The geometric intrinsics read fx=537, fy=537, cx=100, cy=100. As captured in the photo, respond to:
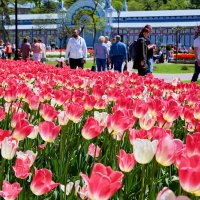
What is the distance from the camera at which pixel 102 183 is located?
3.67 ft

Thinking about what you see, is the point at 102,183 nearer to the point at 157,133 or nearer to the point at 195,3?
the point at 157,133

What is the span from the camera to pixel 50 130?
2000 millimetres

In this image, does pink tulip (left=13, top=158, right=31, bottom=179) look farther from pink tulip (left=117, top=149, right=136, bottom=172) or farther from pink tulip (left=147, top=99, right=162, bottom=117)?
pink tulip (left=147, top=99, right=162, bottom=117)

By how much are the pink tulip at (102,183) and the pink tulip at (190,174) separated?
141 mm

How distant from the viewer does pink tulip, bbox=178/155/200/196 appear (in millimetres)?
1158

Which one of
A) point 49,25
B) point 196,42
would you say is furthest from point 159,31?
point 196,42

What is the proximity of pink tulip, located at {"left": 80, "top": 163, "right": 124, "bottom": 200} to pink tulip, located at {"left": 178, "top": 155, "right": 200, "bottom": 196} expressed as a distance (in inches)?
5.5

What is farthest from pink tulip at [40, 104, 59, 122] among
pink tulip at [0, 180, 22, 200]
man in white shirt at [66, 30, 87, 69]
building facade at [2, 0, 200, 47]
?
building facade at [2, 0, 200, 47]

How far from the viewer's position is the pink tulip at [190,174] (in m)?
1.16

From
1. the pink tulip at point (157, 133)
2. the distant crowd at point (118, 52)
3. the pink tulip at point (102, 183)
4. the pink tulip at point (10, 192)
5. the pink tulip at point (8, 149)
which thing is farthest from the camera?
the distant crowd at point (118, 52)

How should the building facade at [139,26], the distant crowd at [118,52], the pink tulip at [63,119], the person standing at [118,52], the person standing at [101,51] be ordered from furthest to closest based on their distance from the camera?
the building facade at [139,26]
the person standing at [101,51]
the person standing at [118,52]
the distant crowd at [118,52]
the pink tulip at [63,119]

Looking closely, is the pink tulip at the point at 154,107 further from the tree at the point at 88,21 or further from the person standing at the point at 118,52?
the tree at the point at 88,21

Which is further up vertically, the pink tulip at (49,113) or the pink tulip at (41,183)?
the pink tulip at (49,113)

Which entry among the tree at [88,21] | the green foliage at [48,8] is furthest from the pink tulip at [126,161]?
the green foliage at [48,8]
